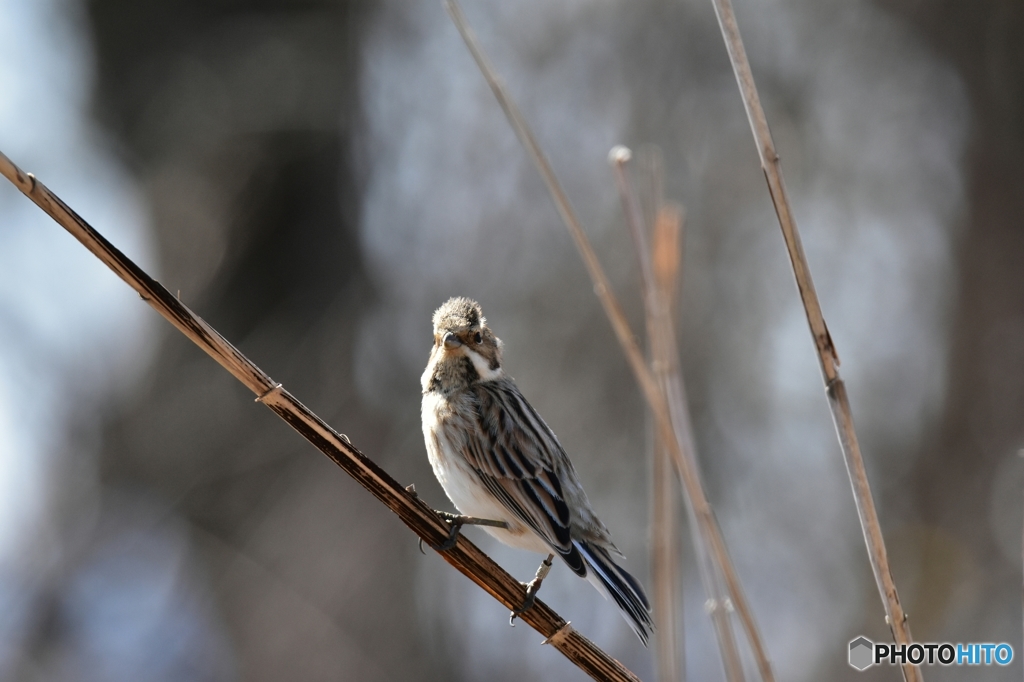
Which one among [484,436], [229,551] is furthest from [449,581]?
[484,436]

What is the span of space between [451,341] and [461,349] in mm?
150

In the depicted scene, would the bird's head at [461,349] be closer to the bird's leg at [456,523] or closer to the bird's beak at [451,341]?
the bird's beak at [451,341]

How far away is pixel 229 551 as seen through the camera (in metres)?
8.80

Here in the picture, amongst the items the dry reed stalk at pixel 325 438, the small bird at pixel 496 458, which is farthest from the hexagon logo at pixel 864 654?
the dry reed stalk at pixel 325 438

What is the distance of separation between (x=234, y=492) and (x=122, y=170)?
10.5 ft

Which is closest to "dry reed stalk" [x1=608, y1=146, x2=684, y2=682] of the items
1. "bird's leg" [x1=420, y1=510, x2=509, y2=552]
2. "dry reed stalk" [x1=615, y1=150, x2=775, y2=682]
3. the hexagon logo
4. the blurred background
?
"dry reed stalk" [x1=615, y1=150, x2=775, y2=682]

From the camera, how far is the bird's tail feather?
382 cm

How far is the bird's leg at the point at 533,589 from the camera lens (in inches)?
128

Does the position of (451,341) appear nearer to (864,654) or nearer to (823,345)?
(823,345)

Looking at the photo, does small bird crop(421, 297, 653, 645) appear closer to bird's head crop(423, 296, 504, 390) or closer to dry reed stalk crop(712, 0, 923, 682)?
bird's head crop(423, 296, 504, 390)

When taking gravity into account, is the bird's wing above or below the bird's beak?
below

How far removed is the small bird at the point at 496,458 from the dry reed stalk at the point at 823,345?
1.58m

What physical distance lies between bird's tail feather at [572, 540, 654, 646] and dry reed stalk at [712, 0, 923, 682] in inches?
48.7

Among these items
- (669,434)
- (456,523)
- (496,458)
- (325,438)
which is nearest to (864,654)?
(496,458)
